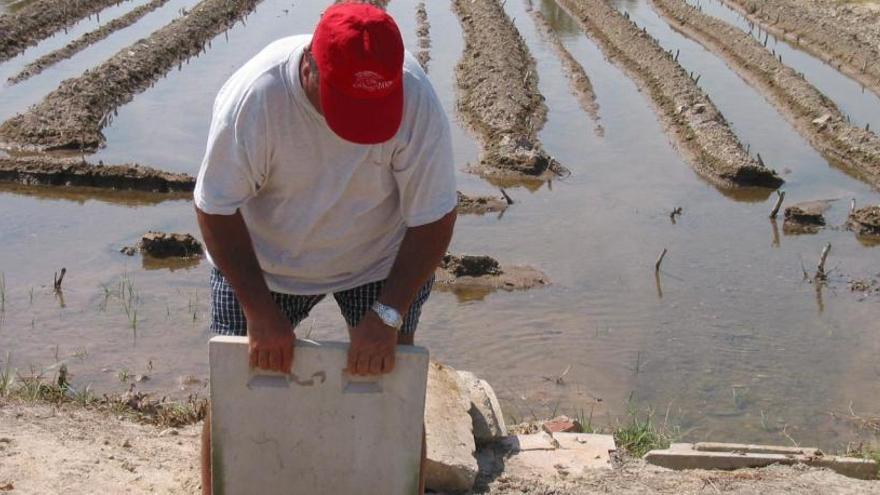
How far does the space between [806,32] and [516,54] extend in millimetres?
4500

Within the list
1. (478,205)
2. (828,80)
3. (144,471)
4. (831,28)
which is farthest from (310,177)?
(831,28)

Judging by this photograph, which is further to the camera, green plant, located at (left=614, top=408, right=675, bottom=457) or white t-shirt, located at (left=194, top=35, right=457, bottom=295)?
green plant, located at (left=614, top=408, right=675, bottom=457)

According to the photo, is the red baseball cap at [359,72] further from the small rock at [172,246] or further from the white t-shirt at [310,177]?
the small rock at [172,246]

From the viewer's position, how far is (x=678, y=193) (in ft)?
33.1

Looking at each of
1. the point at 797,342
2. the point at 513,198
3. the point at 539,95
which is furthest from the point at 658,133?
the point at 797,342

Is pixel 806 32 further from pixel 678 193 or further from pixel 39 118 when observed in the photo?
pixel 39 118

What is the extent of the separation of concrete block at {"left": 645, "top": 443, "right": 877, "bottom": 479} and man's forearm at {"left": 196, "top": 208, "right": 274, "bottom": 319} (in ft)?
6.28

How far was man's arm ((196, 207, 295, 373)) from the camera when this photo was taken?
2.67 meters

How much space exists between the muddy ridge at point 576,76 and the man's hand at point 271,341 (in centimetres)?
921

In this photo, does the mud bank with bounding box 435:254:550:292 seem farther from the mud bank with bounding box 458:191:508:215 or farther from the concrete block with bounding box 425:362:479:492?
the concrete block with bounding box 425:362:479:492

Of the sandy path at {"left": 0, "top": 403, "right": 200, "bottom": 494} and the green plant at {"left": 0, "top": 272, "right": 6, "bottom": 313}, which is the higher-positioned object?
the sandy path at {"left": 0, "top": 403, "right": 200, "bottom": 494}

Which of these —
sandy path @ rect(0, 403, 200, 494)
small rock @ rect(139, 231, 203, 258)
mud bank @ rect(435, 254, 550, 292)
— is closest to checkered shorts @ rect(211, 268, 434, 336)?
sandy path @ rect(0, 403, 200, 494)

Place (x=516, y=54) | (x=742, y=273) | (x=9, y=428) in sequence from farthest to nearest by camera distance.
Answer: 1. (x=516, y=54)
2. (x=742, y=273)
3. (x=9, y=428)

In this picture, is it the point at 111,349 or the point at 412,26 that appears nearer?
the point at 111,349
